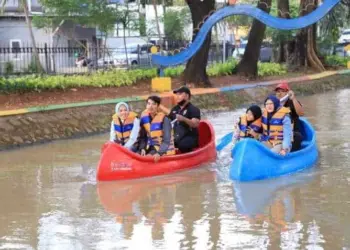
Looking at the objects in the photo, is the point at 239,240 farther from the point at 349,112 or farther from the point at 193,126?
the point at 349,112

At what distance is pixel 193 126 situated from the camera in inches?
447

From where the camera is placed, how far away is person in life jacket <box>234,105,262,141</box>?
11.1 meters

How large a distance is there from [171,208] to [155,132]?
2.03 metres

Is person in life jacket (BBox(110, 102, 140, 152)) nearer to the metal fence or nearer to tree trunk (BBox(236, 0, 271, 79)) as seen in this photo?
the metal fence

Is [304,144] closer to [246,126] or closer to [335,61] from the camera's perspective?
[246,126]

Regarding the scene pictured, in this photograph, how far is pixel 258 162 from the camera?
34.2 feet

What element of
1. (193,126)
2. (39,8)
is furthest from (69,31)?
(193,126)

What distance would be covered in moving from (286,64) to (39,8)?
11192 millimetres

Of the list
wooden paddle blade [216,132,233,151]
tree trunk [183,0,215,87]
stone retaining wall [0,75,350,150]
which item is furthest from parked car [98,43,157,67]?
wooden paddle blade [216,132,233,151]

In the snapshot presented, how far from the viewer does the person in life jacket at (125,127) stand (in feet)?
35.2

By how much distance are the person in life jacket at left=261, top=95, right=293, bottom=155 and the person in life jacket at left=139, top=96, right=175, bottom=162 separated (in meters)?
1.44

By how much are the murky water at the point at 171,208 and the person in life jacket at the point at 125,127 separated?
0.65m

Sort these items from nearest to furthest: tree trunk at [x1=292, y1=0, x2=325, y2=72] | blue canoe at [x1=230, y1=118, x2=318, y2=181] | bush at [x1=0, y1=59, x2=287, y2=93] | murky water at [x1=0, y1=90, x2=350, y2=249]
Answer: murky water at [x1=0, y1=90, x2=350, y2=249] < blue canoe at [x1=230, y1=118, x2=318, y2=181] < bush at [x1=0, y1=59, x2=287, y2=93] < tree trunk at [x1=292, y1=0, x2=325, y2=72]

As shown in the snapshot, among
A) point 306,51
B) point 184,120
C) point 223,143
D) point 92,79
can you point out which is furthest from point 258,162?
point 306,51
